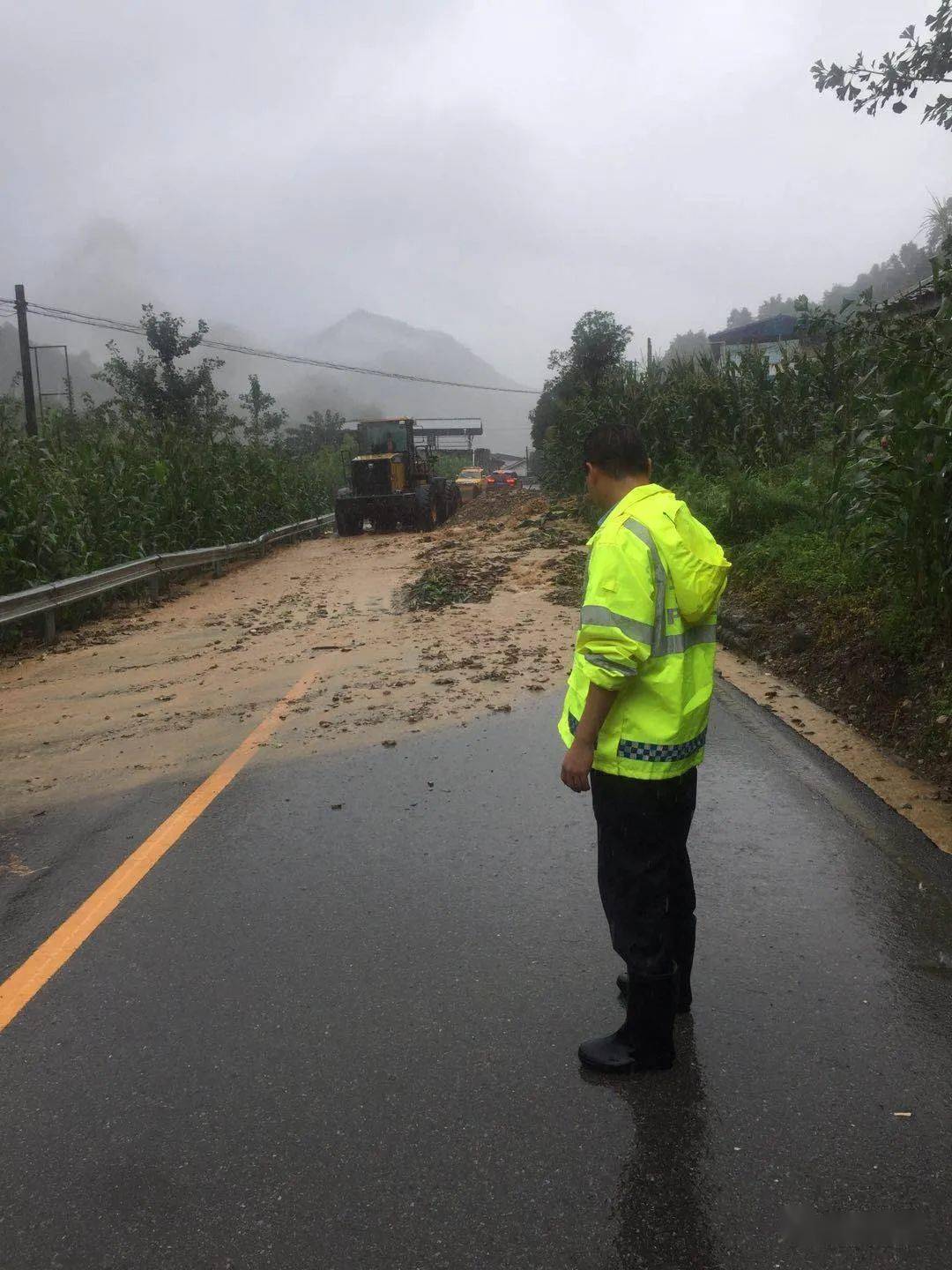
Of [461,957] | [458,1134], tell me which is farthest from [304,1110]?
[461,957]

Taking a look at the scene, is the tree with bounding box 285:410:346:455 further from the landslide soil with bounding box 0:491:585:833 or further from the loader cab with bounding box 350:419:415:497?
the landslide soil with bounding box 0:491:585:833

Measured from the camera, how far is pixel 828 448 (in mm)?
14828

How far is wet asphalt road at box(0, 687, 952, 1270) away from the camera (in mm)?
2439

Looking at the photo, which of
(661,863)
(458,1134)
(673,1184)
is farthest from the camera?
(661,863)

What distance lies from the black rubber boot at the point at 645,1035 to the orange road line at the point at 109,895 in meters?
1.92

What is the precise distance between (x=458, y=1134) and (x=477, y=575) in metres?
13.3

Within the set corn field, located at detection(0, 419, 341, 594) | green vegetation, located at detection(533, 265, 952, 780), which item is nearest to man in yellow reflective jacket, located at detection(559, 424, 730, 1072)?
green vegetation, located at detection(533, 265, 952, 780)

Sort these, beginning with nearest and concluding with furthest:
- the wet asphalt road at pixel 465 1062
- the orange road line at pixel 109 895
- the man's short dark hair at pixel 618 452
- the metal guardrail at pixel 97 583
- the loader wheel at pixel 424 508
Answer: the wet asphalt road at pixel 465 1062 < the man's short dark hair at pixel 618 452 < the orange road line at pixel 109 895 < the metal guardrail at pixel 97 583 < the loader wheel at pixel 424 508

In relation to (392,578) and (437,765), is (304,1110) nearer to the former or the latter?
(437,765)

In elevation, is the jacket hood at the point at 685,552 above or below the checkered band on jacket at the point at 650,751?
above

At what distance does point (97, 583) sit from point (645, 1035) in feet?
36.8

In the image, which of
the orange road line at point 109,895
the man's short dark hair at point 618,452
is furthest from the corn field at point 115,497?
the man's short dark hair at point 618,452

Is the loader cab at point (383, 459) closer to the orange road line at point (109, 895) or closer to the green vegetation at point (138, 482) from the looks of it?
the green vegetation at point (138, 482)

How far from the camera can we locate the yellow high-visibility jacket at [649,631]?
2.87 m
